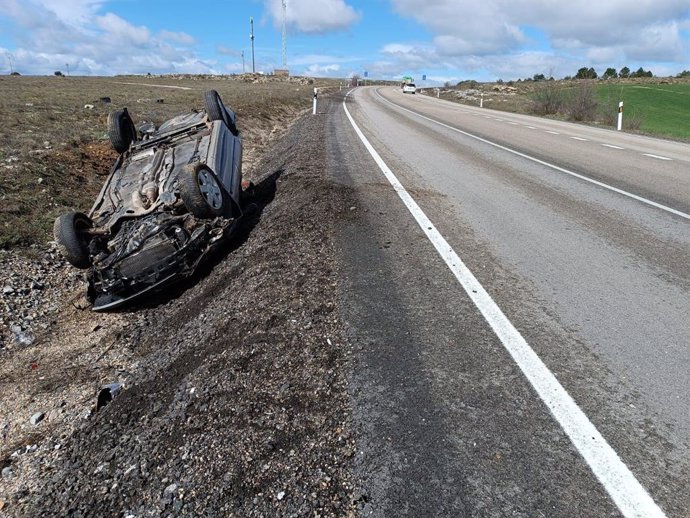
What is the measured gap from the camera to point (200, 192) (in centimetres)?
546

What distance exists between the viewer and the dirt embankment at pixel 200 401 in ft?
7.98

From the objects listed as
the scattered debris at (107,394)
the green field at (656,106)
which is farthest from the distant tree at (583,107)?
the scattered debris at (107,394)

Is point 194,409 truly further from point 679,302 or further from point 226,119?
point 226,119

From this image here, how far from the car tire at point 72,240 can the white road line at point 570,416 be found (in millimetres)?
3870

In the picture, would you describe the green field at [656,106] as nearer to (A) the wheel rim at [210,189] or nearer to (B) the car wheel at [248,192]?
(B) the car wheel at [248,192]

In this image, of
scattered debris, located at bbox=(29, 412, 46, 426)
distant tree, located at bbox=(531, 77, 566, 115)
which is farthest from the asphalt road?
distant tree, located at bbox=(531, 77, 566, 115)

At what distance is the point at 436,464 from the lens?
93.2 inches

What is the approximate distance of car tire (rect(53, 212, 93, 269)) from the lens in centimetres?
534

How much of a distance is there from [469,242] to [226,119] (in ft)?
15.5

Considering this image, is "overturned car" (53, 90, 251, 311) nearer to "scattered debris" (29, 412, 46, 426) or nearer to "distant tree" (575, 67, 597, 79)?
"scattered debris" (29, 412, 46, 426)

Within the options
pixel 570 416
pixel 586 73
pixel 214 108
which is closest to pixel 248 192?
pixel 214 108

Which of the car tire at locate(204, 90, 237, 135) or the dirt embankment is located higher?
the car tire at locate(204, 90, 237, 135)

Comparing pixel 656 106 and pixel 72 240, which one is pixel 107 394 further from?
pixel 656 106

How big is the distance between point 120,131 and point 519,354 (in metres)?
7.00
